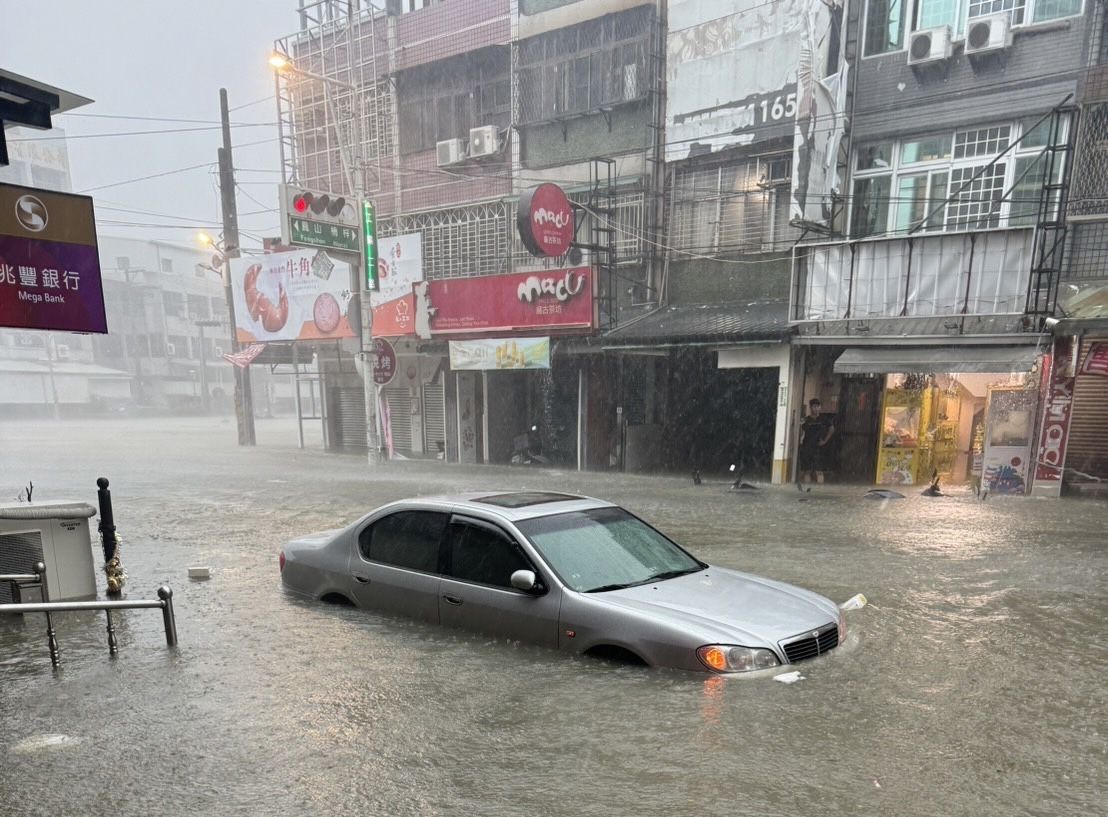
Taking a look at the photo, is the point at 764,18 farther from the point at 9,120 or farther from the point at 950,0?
the point at 9,120

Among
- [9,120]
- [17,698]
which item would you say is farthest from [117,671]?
[9,120]

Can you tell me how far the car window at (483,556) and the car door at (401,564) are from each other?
16cm

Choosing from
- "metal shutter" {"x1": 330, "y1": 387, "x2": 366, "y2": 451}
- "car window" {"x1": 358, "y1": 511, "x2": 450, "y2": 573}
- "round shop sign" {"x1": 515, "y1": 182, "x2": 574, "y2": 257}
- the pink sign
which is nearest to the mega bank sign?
"round shop sign" {"x1": 515, "y1": 182, "x2": 574, "y2": 257}

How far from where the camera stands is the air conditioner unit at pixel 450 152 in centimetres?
1845

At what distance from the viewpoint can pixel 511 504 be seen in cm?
538

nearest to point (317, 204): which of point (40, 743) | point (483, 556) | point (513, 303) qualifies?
point (513, 303)

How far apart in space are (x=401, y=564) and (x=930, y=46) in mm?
13111

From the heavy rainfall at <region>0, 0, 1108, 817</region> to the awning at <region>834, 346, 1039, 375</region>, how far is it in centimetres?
7

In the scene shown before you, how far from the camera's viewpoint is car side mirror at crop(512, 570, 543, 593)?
15.2 ft

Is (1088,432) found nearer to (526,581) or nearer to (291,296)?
(526,581)

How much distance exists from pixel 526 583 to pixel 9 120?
5322 mm

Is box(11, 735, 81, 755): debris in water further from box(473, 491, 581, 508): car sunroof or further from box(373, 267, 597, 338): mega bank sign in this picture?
box(373, 267, 597, 338): mega bank sign

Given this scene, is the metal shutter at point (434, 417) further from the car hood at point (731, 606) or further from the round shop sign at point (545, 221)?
the car hood at point (731, 606)

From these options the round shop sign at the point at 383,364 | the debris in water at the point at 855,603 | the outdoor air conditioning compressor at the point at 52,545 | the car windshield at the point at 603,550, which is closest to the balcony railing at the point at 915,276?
the debris in water at the point at 855,603
